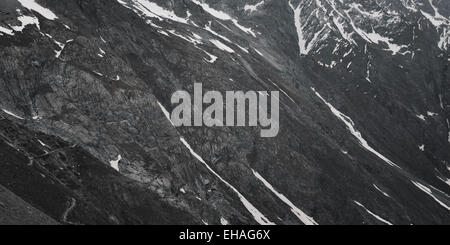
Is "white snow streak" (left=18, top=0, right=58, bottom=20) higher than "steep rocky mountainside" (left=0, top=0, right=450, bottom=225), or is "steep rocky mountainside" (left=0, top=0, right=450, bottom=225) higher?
"white snow streak" (left=18, top=0, right=58, bottom=20)

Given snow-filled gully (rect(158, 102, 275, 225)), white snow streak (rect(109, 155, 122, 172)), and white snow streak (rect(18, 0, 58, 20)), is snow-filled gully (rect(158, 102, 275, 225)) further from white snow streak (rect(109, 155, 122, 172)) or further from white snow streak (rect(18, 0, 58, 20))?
white snow streak (rect(18, 0, 58, 20))

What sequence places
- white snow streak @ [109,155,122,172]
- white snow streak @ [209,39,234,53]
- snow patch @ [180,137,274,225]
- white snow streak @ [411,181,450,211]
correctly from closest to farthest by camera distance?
white snow streak @ [109,155,122,172]
snow patch @ [180,137,274,225]
white snow streak @ [411,181,450,211]
white snow streak @ [209,39,234,53]

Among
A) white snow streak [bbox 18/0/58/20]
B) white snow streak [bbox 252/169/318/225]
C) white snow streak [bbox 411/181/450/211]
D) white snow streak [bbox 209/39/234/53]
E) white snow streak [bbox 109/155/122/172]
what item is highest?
white snow streak [bbox 18/0/58/20]

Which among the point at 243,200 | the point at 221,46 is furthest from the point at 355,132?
the point at 243,200

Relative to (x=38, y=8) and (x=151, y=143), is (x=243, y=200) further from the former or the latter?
(x=38, y=8)

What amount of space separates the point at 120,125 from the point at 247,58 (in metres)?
83.5

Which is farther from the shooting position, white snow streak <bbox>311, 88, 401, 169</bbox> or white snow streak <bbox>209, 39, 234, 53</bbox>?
white snow streak <bbox>311, 88, 401, 169</bbox>

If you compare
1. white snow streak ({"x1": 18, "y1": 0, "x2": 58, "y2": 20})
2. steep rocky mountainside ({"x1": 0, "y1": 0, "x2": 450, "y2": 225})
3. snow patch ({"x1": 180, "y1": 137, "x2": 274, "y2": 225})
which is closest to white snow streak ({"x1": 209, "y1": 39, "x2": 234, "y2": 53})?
steep rocky mountainside ({"x1": 0, "y1": 0, "x2": 450, "y2": 225})

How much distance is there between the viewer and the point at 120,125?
97938mm

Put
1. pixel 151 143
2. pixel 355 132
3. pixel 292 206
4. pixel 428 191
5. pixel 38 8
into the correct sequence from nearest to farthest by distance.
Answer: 1. pixel 151 143
2. pixel 38 8
3. pixel 292 206
4. pixel 428 191
5. pixel 355 132

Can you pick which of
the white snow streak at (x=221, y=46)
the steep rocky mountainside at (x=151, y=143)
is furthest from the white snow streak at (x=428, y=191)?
the white snow streak at (x=221, y=46)

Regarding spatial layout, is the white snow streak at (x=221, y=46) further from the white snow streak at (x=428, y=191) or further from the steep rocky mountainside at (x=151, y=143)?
the white snow streak at (x=428, y=191)

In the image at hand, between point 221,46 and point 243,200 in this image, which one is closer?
point 243,200

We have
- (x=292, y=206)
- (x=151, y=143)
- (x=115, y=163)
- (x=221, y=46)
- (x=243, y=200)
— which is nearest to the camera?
(x=115, y=163)
